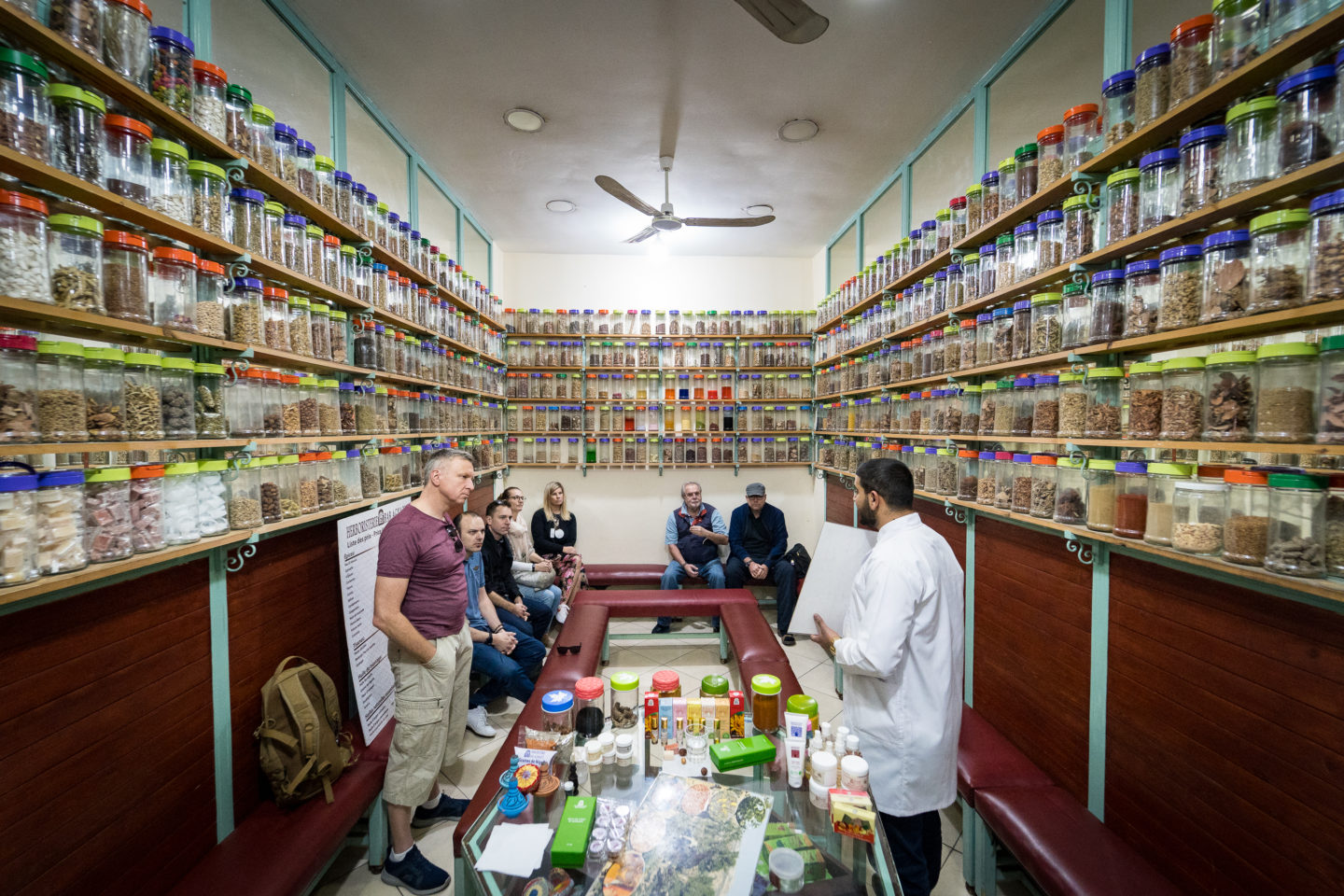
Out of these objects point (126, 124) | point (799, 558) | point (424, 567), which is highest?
point (126, 124)

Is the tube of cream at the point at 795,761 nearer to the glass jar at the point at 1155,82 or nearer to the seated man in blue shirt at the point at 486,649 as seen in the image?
the seated man in blue shirt at the point at 486,649

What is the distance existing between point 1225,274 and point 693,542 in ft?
13.2

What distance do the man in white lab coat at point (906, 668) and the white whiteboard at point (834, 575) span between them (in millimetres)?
1058

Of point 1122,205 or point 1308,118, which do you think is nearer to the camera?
point 1308,118

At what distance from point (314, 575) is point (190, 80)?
1870mm

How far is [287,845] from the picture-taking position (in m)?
1.66

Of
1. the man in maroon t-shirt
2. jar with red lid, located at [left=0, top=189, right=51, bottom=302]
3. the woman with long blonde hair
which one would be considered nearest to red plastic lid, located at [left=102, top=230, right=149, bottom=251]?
jar with red lid, located at [left=0, top=189, right=51, bottom=302]

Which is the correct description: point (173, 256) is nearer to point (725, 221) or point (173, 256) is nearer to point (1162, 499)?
point (725, 221)

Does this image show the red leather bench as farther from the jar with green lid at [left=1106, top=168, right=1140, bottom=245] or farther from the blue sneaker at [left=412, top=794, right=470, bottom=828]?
the jar with green lid at [left=1106, top=168, right=1140, bottom=245]

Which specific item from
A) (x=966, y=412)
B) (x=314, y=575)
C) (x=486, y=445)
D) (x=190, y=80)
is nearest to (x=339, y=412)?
(x=314, y=575)

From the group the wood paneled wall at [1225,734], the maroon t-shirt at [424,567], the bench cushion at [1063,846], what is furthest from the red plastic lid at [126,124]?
the bench cushion at [1063,846]

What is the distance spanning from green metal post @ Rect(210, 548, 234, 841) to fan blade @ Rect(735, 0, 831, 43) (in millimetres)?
2535

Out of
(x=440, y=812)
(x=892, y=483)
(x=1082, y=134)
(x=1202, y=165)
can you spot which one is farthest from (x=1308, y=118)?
A: (x=440, y=812)

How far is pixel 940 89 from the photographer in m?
2.83
